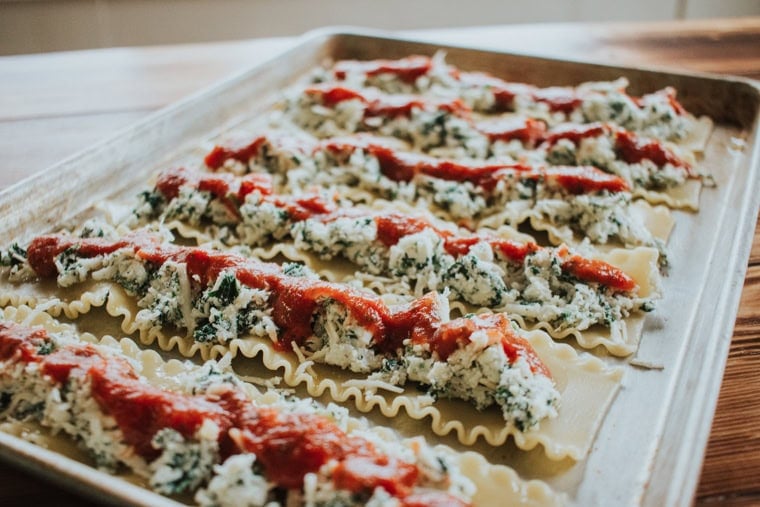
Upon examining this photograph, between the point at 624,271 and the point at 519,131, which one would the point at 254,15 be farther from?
the point at 624,271

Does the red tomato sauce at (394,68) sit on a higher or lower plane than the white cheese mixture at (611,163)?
higher

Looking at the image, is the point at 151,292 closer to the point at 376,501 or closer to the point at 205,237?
the point at 205,237

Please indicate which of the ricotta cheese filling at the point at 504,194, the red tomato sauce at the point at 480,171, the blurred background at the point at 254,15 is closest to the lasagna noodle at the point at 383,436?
the ricotta cheese filling at the point at 504,194

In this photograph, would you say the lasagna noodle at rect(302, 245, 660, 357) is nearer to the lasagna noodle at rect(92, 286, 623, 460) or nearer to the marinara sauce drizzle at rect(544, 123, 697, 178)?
the lasagna noodle at rect(92, 286, 623, 460)

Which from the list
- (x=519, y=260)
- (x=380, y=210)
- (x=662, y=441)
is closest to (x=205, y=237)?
(x=380, y=210)

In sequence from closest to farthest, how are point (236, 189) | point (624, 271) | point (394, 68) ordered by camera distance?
point (624, 271) → point (236, 189) → point (394, 68)

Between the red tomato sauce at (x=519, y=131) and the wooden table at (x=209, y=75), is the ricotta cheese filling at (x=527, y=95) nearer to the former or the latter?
the red tomato sauce at (x=519, y=131)

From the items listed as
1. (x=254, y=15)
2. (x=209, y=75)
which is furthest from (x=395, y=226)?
(x=254, y=15)
